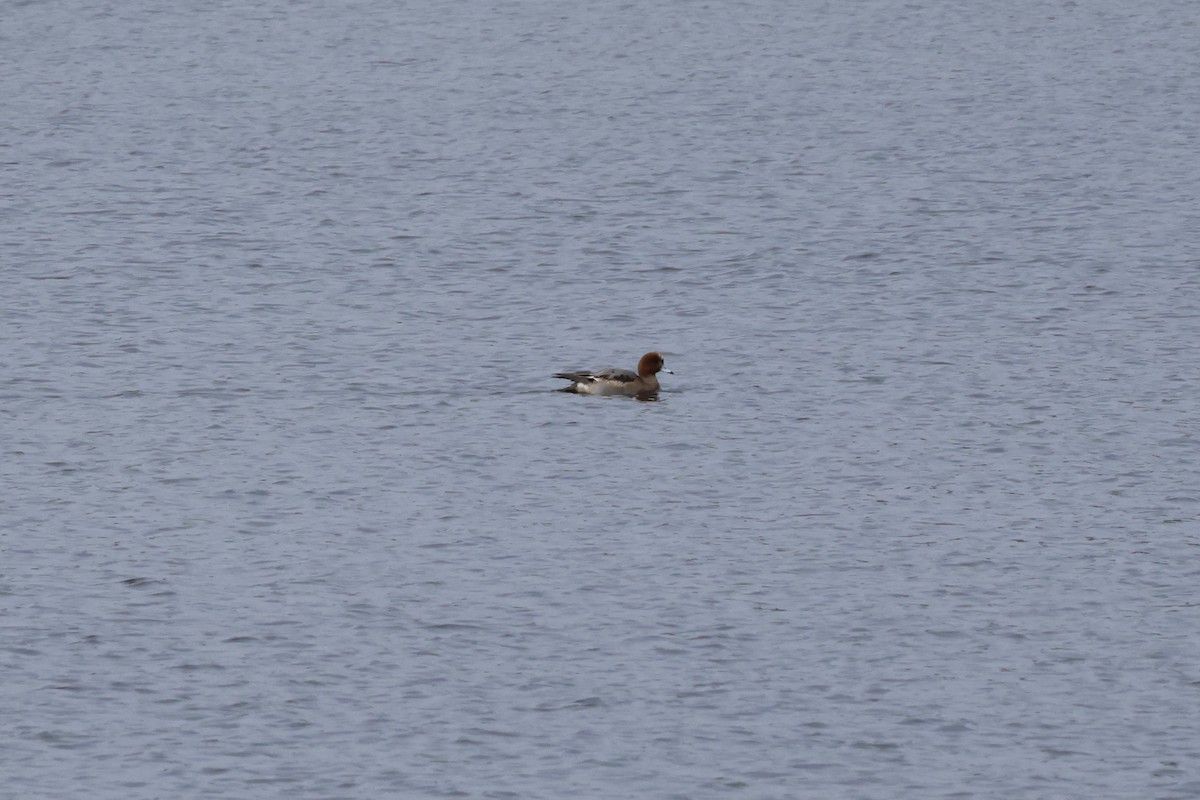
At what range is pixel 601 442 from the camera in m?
27.5

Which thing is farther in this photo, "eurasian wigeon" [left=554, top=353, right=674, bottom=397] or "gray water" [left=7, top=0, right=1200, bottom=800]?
"eurasian wigeon" [left=554, top=353, right=674, bottom=397]

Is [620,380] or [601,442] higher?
[620,380]

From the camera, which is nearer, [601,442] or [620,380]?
[601,442]

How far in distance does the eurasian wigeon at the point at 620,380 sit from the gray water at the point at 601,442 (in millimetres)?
249

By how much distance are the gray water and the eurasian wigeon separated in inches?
9.8

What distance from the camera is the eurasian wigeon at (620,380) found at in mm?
28938

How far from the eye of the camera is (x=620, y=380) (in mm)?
28953

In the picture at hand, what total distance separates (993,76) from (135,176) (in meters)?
22.1

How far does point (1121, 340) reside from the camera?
31516 millimetres

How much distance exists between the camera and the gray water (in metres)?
18.2

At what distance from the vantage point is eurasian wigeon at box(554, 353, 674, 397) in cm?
2894

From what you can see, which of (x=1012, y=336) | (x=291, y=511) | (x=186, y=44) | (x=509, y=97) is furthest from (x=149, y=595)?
(x=186, y=44)

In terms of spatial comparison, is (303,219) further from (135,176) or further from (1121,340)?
(1121,340)

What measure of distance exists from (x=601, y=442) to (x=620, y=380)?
1.66 m
